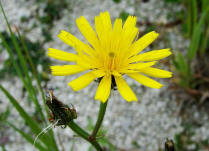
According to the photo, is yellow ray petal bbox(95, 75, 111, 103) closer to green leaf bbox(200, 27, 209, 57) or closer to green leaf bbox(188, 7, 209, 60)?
green leaf bbox(188, 7, 209, 60)

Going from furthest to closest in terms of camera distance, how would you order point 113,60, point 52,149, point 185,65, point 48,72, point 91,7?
point 91,7 → point 48,72 → point 185,65 → point 52,149 → point 113,60

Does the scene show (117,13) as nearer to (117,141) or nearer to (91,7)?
(91,7)

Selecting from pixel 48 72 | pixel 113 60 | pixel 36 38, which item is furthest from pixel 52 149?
pixel 36 38

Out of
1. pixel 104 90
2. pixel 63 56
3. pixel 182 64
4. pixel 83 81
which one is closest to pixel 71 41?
pixel 63 56

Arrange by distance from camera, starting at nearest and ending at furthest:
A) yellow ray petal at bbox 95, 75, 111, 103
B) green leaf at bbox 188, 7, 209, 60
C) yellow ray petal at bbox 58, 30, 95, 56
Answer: yellow ray petal at bbox 95, 75, 111, 103 < yellow ray petal at bbox 58, 30, 95, 56 < green leaf at bbox 188, 7, 209, 60

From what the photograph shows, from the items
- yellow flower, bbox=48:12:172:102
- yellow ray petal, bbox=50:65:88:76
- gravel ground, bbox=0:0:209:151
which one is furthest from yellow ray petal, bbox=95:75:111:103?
gravel ground, bbox=0:0:209:151

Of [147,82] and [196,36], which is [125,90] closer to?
[147,82]
